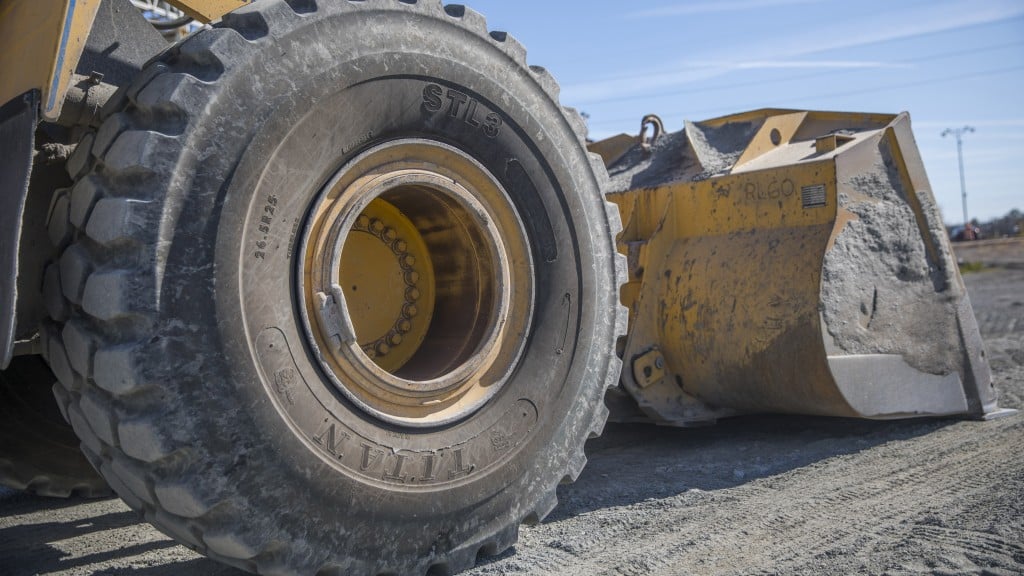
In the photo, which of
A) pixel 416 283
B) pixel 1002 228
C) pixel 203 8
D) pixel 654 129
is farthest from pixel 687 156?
pixel 1002 228

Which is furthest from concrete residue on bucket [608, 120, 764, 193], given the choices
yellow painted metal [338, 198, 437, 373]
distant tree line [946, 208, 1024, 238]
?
distant tree line [946, 208, 1024, 238]

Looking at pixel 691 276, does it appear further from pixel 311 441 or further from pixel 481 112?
pixel 311 441

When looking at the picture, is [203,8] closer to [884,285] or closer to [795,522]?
[795,522]

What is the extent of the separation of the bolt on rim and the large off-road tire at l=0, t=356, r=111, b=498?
1.15 meters

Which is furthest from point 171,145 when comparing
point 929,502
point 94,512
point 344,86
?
point 929,502

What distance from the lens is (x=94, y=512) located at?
3422mm

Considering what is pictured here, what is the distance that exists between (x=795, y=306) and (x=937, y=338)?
0.91m

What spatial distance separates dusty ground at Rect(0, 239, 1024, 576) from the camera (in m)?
2.54

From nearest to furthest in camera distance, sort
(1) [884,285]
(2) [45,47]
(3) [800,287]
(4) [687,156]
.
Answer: (2) [45,47] → (3) [800,287] → (1) [884,285] → (4) [687,156]

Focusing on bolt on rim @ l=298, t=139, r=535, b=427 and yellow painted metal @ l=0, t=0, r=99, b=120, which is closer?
yellow painted metal @ l=0, t=0, r=99, b=120

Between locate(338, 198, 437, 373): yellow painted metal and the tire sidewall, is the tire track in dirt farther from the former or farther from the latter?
locate(338, 198, 437, 373): yellow painted metal

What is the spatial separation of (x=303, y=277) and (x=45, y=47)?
0.80 meters

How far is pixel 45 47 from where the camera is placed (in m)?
2.06

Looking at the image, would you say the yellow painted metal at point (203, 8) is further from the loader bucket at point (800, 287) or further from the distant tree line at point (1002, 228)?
the distant tree line at point (1002, 228)
